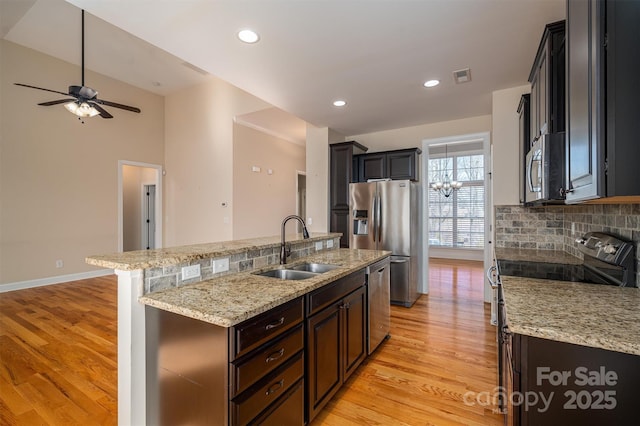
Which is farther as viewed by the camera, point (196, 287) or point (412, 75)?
point (412, 75)

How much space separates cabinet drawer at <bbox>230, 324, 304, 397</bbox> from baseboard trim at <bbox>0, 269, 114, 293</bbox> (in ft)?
18.8

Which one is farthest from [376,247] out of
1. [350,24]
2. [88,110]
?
[88,110]

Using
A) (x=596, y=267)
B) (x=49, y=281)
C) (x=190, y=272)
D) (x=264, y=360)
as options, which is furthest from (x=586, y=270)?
(x=49, y=281)

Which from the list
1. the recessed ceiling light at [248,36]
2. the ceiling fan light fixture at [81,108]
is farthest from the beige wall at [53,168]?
the recessed ceiling light at [248,36]

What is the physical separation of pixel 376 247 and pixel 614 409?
338cm

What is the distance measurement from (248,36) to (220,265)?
181cm

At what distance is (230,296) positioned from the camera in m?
1.44

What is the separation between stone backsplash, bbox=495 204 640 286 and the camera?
83.2 inches

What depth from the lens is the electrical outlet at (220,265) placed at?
1810 mm

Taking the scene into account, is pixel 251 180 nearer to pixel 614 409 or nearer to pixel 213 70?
pixel 213 70

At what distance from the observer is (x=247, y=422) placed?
123 cm

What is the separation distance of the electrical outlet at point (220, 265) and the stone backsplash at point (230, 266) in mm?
19

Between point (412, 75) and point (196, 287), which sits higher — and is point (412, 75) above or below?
above

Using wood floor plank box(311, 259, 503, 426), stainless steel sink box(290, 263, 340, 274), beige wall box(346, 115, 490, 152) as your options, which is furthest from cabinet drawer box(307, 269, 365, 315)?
beige wall box(346, 115, 490, 152)
